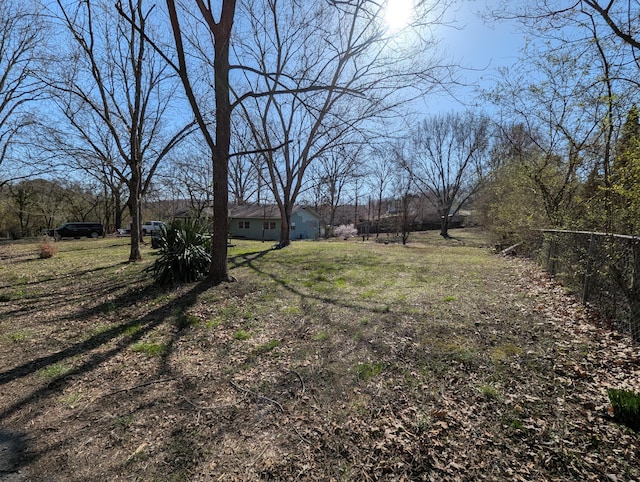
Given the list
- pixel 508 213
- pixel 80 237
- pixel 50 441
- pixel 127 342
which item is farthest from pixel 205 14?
pixel 80 237

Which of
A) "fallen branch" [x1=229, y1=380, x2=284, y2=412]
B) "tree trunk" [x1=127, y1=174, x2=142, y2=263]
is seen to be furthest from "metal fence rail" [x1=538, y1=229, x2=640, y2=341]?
"tree trunk" [x1=127, y1=174, x2=142, y2=263]

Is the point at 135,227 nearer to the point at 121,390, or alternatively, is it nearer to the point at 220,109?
the point at 220,109

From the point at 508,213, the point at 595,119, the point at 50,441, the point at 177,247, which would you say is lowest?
the point at 50,441

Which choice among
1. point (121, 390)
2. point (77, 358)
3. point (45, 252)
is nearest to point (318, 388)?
point (121, 390)

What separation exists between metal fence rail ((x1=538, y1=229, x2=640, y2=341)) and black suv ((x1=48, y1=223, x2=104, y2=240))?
→ 101ft

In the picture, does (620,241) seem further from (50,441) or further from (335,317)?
(50,441)

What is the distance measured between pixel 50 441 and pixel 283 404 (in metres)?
1.90

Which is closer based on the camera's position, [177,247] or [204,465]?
[204,465]

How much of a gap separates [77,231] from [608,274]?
1261 inches

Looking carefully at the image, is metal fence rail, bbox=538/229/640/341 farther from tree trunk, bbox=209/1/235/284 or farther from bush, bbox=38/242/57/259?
bush, bbox=38/242/57/259

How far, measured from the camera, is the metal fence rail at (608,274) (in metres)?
3.46

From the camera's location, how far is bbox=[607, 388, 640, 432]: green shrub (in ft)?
7.07

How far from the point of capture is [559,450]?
2039 mm

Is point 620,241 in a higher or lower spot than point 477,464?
higher
